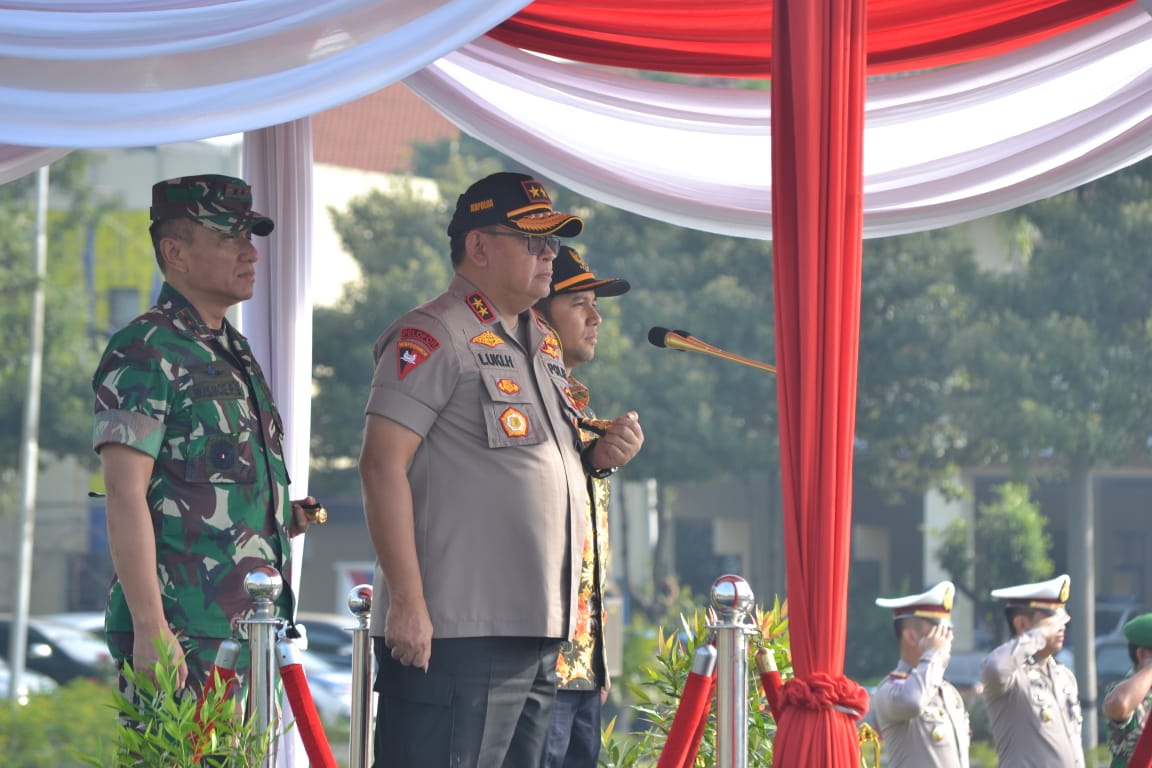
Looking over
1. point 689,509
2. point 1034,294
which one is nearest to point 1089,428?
point 1034,294

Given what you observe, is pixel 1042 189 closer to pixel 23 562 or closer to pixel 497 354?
pixel 497 354

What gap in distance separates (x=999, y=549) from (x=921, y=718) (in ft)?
46.0

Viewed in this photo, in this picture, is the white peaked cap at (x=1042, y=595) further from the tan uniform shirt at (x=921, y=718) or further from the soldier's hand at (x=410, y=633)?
the soldier's hand at (x=410, y=633)

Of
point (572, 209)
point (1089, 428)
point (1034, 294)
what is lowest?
point (1089, 428)

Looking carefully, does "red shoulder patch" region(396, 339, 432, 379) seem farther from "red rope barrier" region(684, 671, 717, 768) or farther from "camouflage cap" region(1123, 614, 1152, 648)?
"camouflage cap" region(1123, 614, 1152, 648)

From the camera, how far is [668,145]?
5.73 m

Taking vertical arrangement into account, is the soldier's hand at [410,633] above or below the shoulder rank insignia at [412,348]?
below

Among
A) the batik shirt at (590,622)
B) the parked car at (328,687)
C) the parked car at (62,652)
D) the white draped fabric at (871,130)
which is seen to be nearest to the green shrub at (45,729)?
the parked car at (328,687)

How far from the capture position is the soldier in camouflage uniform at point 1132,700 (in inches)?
225

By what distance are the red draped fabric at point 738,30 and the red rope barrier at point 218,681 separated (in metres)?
2.18

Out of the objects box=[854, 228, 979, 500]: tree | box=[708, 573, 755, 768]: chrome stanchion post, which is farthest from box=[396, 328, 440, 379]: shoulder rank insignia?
box=[854, 228, 979, 500]: tree

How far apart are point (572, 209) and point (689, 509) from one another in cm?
769

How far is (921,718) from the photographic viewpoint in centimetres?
634

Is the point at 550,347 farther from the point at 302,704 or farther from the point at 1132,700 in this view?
the point at 1132,700
